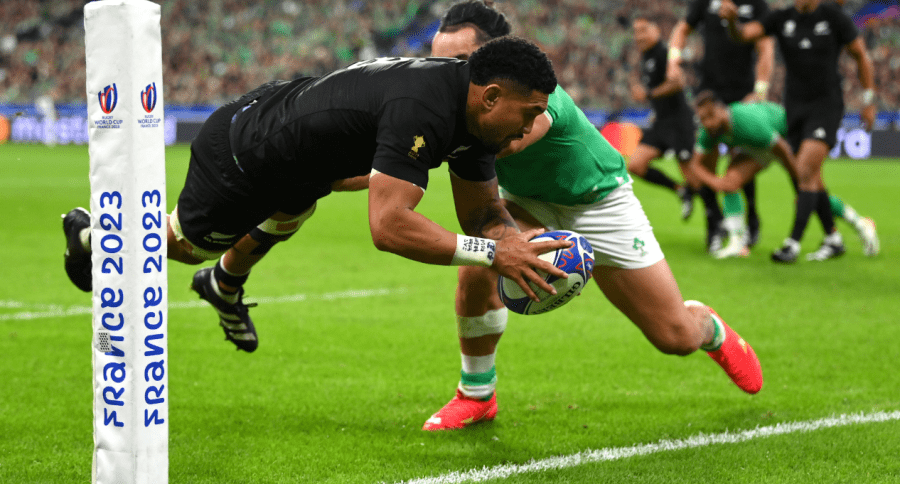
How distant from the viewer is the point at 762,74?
36.0 ft

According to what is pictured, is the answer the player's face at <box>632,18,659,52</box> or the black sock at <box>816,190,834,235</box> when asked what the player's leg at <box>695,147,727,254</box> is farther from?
the player's face at <box>632,18,659,52</box>

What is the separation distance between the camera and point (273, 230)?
16.6 ft

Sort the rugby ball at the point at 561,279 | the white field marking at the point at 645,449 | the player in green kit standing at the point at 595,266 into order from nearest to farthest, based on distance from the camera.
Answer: the rugby ball at the point at 561,279 → the white field marking at the point at 645,449 → the player in green kit standing at the point at 595,266

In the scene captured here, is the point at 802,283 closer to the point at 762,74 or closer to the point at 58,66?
the point at 762,74

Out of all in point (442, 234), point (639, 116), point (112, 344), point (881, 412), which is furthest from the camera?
point (639, 116)

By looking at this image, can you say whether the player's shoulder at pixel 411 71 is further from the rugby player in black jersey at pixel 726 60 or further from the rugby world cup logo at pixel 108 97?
the rugby player in black jersey at pixel 726 60

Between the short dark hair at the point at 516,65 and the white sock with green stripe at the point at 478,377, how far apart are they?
1.69m

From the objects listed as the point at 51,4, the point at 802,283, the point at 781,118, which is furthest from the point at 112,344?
the point at 51,4

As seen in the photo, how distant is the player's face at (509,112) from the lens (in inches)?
135

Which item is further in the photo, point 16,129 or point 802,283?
point 16,129

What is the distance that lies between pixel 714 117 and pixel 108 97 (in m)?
7.95

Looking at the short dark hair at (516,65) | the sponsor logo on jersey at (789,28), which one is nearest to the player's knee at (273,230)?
the short dark hair at (516,65)

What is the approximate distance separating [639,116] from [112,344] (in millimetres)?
27727

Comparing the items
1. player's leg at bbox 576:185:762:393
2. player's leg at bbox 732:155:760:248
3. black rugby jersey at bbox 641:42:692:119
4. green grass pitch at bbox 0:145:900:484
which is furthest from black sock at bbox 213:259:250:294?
black rugby jersey at bbox 641:42:692:119
